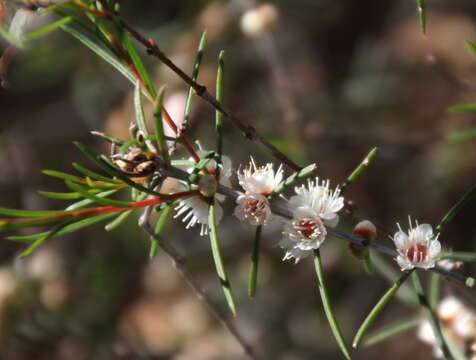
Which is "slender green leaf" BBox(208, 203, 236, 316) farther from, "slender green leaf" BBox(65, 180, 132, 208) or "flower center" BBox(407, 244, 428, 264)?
"flower center" BBox(407, 244, 428, 264)

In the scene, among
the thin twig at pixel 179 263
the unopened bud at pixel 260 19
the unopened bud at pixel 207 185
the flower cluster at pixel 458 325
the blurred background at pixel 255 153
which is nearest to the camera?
the unopened bud at pixel 207 185

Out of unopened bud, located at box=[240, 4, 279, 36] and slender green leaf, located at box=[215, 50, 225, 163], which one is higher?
unopened bud, located at box=[240, 4, 279, 36]

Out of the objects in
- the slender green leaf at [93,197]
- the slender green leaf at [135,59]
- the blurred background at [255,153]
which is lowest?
the slender green leaf at [93,197]

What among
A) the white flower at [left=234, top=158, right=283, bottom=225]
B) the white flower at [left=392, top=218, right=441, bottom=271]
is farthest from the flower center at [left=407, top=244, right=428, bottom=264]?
the white flower at [left=234, top=158, right=283, bottom=225]

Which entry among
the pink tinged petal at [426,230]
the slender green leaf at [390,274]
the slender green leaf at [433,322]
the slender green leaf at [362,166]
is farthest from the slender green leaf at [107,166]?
the slender green leaf at [390,274]

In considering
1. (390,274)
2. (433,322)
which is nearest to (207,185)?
(433,322)

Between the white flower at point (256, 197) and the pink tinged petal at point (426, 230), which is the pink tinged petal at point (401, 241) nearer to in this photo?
the pink tinged petal at point (426, 230)

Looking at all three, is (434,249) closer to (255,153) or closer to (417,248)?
(417,248)
